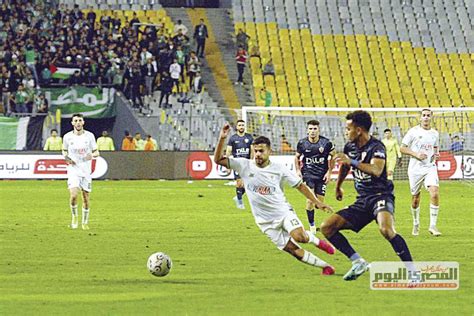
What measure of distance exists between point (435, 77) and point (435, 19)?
4.68 metres

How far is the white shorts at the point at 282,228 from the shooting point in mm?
14070

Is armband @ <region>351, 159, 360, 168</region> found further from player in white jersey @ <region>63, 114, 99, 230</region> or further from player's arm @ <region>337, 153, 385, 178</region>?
player in white jersey @ <region>63, 114, 99, 230</region>

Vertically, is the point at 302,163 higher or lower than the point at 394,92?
lower

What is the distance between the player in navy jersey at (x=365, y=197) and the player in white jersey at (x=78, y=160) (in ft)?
29.5

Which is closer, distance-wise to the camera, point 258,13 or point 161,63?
point 161,63

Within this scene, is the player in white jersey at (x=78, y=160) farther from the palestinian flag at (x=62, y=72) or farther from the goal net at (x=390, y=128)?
the palestinian flag at (x=62, y=72)

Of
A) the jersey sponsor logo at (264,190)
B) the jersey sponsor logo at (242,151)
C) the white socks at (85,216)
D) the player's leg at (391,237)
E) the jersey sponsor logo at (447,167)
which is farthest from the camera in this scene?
the jersey sponsor logo at (447,167)

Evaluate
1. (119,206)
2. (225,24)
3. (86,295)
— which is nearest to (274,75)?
(225,24)

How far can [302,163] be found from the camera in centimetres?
2184

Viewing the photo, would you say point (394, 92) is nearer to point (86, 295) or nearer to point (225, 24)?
point (225, 24)

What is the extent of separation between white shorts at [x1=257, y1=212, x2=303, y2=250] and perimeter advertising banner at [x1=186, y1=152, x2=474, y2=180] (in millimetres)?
25001

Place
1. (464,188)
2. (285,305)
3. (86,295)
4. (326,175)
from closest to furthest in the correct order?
(285,305) < (86,295) < (326,175) < (464,188)

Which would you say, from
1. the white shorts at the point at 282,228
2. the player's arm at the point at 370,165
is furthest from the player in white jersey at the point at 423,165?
the player's arm at the point at 370,165

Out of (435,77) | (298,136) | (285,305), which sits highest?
(435,77)
